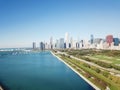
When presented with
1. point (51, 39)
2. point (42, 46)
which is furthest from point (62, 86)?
point (51, 39)

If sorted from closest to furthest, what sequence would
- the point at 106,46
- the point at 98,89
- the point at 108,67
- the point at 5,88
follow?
1. the point at 98,89
2. the point at 5,88
3. the point at 108,67
4. the point at 106,46

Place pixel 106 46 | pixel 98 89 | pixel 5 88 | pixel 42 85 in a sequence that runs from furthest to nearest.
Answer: pixel 106 46
pixel 42 85
pixel 5 88
pixel 98 89

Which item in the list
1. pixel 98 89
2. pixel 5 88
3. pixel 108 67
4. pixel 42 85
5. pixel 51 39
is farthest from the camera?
pixel 51 39

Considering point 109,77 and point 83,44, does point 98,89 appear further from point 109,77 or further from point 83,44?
point 83,44

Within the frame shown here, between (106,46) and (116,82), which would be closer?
(116,82)

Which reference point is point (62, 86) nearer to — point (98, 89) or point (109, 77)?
point (98, 89)

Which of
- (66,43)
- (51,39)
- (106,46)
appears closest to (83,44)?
(66,43)

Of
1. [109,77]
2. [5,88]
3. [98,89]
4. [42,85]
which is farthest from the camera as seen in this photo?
[109,77]

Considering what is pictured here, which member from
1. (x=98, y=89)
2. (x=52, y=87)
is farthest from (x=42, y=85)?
(x=98, y=89)

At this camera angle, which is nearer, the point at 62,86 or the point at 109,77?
the point at 62,86
